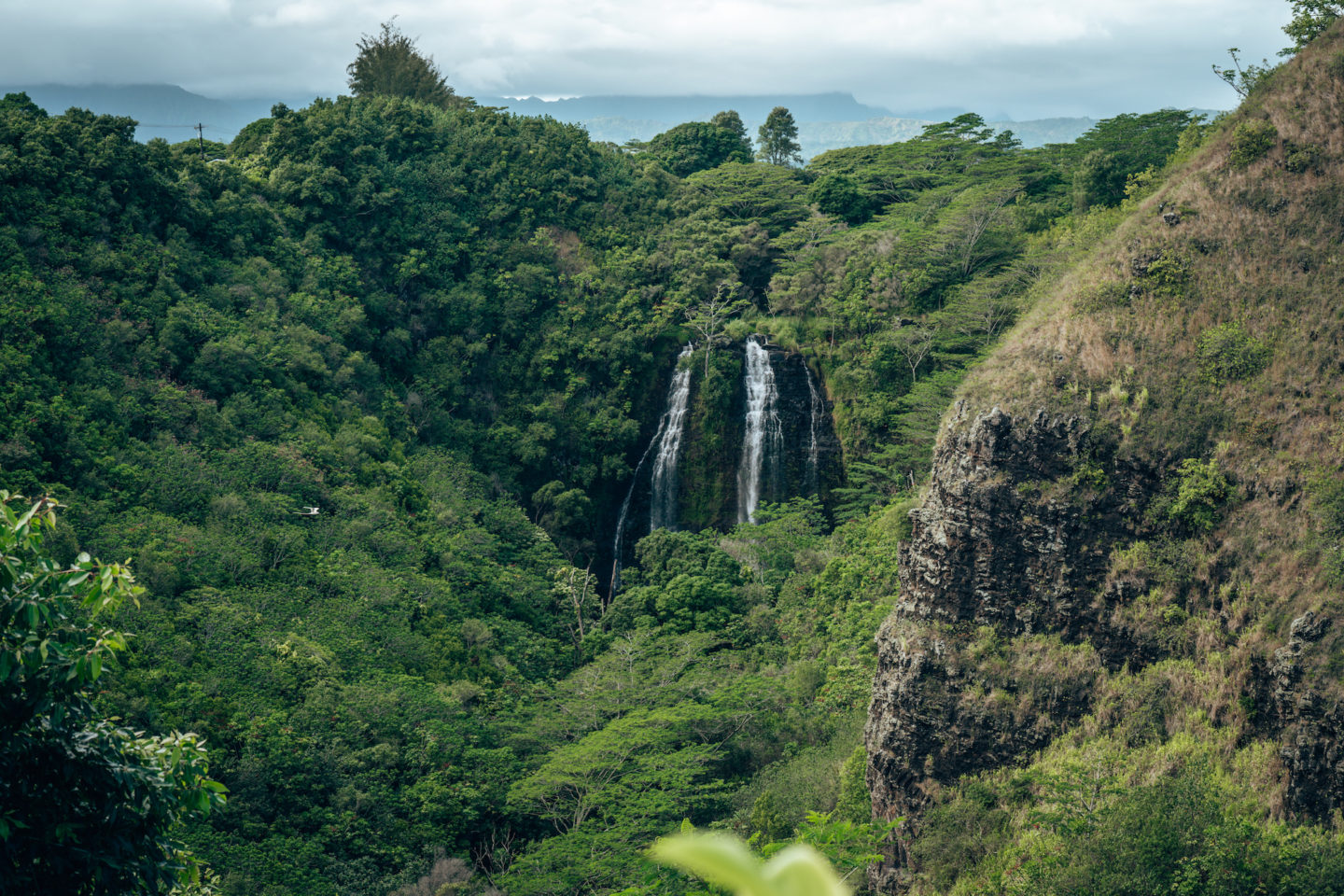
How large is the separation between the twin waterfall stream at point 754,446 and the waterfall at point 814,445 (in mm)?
34

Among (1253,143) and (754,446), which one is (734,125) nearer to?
(754,446)

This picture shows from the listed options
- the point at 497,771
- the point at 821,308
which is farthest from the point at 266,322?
the point at 821,308

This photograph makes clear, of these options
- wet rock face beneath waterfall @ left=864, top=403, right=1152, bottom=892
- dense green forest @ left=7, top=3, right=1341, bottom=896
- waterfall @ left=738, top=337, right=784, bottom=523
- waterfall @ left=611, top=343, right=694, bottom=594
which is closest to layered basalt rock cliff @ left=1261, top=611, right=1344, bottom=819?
dense green forest @ left=7, top=3, right=1341, bottom=896

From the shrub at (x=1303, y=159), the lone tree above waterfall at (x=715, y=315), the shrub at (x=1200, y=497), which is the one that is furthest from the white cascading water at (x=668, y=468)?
the shrub at (x=1303, y=159)

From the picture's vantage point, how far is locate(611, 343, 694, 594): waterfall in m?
35.8

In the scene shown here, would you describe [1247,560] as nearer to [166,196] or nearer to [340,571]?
[340,571]

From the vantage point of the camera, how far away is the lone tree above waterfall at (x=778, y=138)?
55469 mm

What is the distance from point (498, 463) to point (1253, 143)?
1010 inches

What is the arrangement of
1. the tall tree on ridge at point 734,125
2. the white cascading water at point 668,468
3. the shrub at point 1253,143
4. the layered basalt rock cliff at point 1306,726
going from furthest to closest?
the tall tree on ridge at point 734,125 < the white cascading water at point 668,468 < the shrub at point 1253,143 < the layered basalt rock cliff at point 1306,726

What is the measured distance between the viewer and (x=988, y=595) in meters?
17.5

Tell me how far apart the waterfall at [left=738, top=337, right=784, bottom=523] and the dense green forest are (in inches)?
51.7

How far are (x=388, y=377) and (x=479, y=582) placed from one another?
11171mm

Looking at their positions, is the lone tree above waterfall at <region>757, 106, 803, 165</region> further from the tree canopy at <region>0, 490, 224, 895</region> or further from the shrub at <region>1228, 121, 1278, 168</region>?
the tree canopy at <region>0, 490, 224, 895</region>

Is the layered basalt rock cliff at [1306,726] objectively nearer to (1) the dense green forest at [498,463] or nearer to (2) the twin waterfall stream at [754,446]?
(1) the dense green forest at [498,463]
